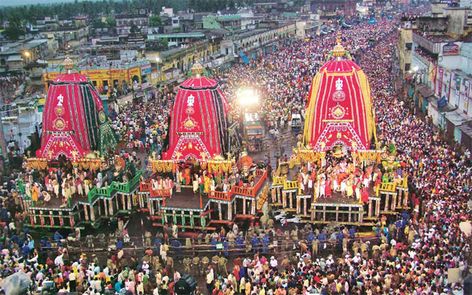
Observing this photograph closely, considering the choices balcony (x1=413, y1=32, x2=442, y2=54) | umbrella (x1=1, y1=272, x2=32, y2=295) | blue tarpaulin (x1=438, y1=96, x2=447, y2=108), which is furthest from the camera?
balcony (x1=413, y1=32, x2=442, y2=54)

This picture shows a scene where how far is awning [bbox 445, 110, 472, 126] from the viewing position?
3494 cm

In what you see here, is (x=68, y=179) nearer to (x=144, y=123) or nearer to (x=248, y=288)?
(x=248, y=288)

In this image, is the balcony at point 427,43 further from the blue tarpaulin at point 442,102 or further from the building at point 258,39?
the building at point 258,39

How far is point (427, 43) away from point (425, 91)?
23.9 feet

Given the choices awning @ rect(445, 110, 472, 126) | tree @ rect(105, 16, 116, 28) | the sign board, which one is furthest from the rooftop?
awning @ rect(445, 110, 472, 126)

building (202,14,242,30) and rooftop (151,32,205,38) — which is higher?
building (202,14,242,30)

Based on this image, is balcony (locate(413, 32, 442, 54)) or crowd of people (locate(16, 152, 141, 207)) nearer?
crowd of people (locate(16, 152, 141, 207))

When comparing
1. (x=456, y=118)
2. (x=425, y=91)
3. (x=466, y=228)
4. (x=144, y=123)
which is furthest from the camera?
(x=425, y=91)

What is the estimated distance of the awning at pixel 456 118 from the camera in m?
34.9

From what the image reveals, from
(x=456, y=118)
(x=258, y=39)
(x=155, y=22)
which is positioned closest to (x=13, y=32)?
(x=155, y=22)

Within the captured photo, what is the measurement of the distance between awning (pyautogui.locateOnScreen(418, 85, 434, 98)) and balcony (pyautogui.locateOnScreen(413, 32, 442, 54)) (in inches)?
121

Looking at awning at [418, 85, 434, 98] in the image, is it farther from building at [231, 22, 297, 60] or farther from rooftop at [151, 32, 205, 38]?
rooftop at [151, 32, 205, 38]

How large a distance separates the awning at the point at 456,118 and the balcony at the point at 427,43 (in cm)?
974

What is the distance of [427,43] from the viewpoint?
5019 centimetres
